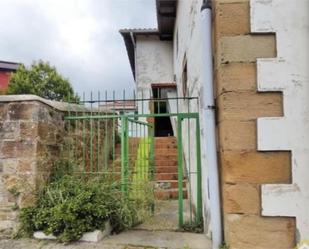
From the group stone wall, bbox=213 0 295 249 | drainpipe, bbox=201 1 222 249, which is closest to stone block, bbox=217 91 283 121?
stone wall, bbox=213 0 295 249

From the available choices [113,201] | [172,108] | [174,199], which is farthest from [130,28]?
[113,201]

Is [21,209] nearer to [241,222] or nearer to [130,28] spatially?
[241,222]

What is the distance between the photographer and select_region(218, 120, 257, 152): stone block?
2.97 metres

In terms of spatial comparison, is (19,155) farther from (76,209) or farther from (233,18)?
(233,18)

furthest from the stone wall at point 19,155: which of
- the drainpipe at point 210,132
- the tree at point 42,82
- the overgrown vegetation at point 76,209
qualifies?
the tree at point 42,82

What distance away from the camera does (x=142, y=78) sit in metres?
13.5

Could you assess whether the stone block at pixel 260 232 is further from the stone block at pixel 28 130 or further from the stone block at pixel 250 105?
the stone block at pixel 28 130

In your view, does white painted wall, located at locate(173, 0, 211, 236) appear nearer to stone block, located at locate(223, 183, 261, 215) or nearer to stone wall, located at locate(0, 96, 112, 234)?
stone block, located at locate(223, 183, 261, 215)

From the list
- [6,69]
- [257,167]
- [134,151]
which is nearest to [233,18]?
[257,167]

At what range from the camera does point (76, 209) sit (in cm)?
408

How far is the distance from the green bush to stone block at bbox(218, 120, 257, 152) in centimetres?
209

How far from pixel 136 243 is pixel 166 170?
3.84 metres

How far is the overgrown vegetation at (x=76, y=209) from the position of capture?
407cm

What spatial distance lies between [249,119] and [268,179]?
59 cm
